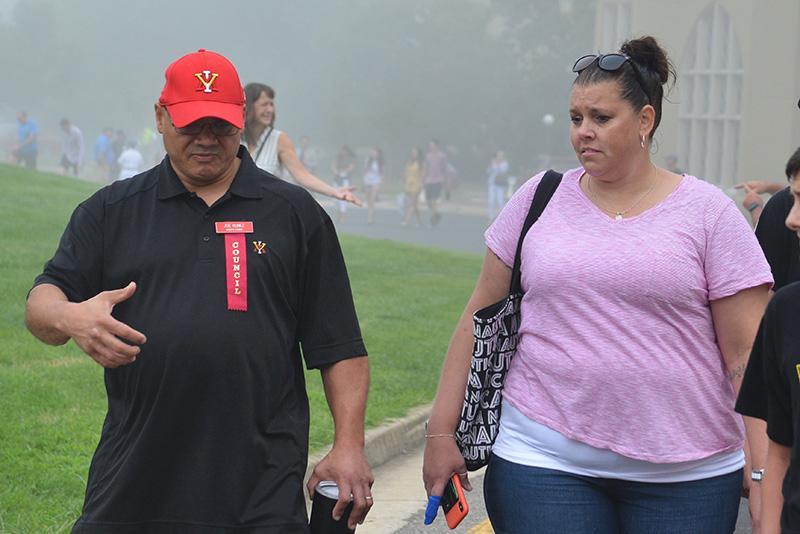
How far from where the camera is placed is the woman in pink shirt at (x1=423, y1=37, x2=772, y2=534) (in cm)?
325

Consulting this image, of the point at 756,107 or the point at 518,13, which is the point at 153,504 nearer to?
the point at 756,107

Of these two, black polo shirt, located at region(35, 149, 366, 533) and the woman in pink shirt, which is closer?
black polo shirt, located at region(35, 149, 366, 533)

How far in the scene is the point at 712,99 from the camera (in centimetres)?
2838

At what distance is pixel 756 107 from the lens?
26.4 metres

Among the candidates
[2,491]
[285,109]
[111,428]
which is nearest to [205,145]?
[111,428]

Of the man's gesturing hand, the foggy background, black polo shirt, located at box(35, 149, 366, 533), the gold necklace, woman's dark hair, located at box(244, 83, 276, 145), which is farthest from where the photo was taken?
the foggy background

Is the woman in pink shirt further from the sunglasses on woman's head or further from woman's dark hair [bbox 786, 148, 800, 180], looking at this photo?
woman's dark hair [bbox 786, 148, 800, 180]

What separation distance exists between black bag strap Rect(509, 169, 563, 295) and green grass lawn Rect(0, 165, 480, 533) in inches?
94.7

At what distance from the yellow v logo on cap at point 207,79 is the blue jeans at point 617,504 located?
1176 millimetres

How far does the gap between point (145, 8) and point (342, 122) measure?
56.6 feet

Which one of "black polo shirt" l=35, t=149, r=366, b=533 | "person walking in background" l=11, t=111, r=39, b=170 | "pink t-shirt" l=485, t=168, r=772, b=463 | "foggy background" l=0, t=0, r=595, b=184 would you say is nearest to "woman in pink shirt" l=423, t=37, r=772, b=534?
"pink t-shirt" l=485, t=168, r=772, b=463

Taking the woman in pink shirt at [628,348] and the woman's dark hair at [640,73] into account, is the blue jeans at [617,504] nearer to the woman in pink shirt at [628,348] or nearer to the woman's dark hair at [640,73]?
the woman in pink shirt at [628,348]

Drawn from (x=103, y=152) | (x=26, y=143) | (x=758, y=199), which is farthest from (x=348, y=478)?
(x=103, y=152)

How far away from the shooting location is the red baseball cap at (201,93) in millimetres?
3172
